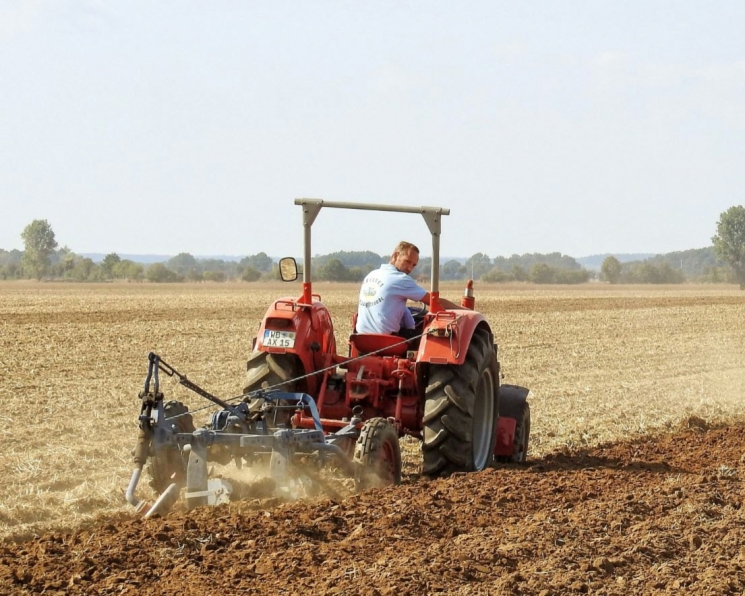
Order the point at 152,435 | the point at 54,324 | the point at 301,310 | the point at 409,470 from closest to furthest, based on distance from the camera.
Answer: the point at 152,435 < the point at 301,310 < the point at 409,470 < the point at 54,324

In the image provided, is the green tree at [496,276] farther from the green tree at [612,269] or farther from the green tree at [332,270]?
the green tree at [332,270]

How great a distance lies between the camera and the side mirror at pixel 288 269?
268 inches

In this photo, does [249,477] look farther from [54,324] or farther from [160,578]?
[54,324]

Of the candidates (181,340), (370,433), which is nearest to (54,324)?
(181,340)

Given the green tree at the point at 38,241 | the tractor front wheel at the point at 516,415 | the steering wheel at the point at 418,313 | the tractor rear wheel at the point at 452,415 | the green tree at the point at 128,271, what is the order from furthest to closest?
the green tree at the point at 38,241, the green tree at the point at 128,271, the tractor front wheel at the point at 516,415, the steering wheel at the point at 418,313, the tractor rear wheel at the point at 452,415

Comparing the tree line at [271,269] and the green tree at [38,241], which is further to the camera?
the green tree at [38,241]

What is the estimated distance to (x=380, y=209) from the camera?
280 inches

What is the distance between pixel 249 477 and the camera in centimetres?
636

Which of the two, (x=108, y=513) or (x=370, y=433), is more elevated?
(x=370, y=433)

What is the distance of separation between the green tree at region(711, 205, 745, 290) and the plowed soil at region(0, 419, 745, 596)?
84.8 m

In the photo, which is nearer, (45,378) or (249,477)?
(249,477)

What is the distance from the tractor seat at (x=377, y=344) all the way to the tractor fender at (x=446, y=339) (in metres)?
0.31

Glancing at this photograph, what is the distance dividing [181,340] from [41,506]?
11.8 metres

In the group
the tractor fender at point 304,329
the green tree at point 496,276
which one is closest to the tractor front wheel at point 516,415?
the tractor fender at point 304,329
